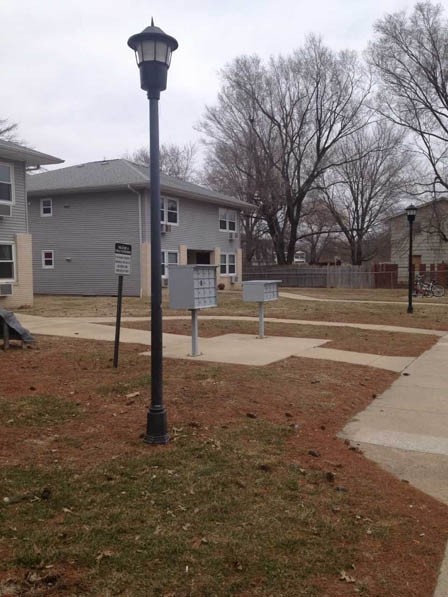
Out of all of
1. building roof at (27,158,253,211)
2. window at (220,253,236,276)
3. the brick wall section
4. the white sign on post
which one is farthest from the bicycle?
the white sign on post

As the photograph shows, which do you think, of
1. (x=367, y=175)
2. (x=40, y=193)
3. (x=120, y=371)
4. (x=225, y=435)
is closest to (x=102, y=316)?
(x=120, y=371)

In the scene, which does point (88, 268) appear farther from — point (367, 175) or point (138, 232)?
point (367, 175)

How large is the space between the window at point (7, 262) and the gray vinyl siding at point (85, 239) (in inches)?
267

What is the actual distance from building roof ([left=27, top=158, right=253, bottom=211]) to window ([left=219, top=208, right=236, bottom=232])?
65.6 inches

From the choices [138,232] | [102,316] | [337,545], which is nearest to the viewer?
[337,545]

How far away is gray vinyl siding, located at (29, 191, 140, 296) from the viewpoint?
26812mm

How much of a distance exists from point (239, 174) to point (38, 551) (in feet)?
133

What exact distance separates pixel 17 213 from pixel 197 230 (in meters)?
12.1

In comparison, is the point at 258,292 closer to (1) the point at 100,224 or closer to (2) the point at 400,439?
(2) the point at 400,439

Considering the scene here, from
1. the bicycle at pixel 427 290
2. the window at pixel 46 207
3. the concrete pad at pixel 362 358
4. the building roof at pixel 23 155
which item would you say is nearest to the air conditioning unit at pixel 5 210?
the building roof at pixel 23 155

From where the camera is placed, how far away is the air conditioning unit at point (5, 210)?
19.7 metres

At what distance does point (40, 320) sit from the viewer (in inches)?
580

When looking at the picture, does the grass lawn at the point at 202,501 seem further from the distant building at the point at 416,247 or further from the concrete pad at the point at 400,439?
the distant building at the point at 416,247

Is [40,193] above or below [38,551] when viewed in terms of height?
above
